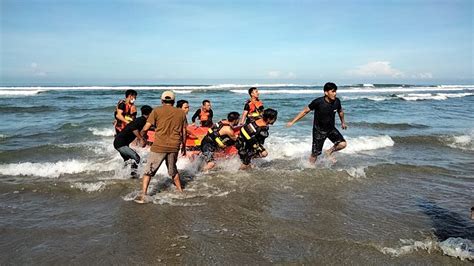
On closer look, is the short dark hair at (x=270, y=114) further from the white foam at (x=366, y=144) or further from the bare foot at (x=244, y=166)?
the white foam at (x=366, y=144)

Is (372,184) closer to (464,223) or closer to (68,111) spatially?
(464,223)

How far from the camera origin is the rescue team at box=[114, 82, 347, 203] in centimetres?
538

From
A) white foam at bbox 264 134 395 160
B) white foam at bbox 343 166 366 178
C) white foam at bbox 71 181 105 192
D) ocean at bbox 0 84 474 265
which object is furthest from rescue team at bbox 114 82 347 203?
white foam at bbox 264 134 395 160

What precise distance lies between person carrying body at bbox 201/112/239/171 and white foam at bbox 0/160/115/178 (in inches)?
83.0

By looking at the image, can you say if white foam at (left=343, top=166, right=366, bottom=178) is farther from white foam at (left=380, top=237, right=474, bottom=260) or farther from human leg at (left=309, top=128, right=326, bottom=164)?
white foam at (left=380, top=237, right=474, bottom=260)

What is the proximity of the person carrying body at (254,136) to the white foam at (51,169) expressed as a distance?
8.99 feet

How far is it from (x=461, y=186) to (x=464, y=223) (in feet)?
6.12

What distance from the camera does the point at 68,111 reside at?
65.8 feet

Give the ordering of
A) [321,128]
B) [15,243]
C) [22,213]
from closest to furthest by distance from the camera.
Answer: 1. [15,243]
2. [22,213]
3. [321,128]

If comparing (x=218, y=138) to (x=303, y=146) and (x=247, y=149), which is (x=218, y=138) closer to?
(x=247, y=149)

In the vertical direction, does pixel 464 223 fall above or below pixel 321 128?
below

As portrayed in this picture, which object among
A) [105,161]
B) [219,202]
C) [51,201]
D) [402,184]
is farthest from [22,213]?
[402,184]

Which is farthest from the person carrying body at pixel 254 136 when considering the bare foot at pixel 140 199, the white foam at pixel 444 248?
the white foam at pixel 444 248

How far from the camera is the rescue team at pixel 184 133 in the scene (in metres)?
5.38
